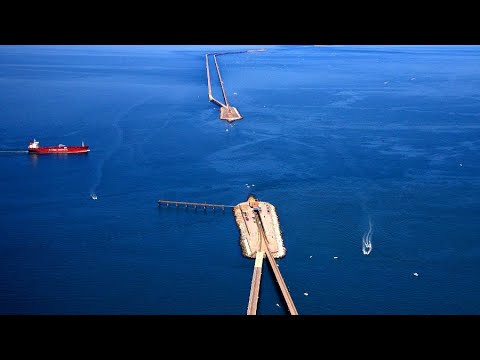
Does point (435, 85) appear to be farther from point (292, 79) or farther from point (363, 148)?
point (363, 148)

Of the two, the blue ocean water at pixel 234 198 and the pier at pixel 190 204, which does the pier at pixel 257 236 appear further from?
the blue ocean water at pixel 234 198

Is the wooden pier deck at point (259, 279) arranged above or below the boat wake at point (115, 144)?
below

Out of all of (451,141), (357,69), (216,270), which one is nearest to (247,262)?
(216,270)

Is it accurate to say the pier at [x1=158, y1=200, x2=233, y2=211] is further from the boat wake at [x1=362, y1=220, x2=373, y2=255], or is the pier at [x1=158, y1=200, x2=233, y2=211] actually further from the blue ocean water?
the boat wake at [x1=362, y1=220, x2=373, y2=255]

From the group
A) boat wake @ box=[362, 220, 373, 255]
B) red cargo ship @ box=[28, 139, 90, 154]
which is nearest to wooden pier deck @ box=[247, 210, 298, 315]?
boat wake @ box=[362, 220, 373, 255]

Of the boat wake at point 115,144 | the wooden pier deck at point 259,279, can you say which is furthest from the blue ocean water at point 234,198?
the wooden pier deck at point 259,279

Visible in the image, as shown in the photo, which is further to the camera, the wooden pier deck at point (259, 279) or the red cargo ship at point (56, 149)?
the red cargo ship at point (56, 149)
